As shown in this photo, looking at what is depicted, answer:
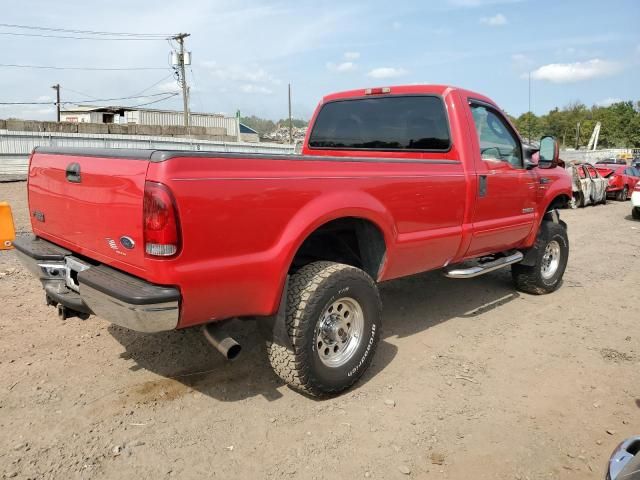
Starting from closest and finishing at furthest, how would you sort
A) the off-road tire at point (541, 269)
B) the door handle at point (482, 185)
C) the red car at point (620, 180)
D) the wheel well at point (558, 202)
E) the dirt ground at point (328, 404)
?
the dirt ground at point (328, 404), the door handle at point (482, 185), the off-road tire at point (541, 269), the wheel well at point (558, 202), the red car at point (620, 180)

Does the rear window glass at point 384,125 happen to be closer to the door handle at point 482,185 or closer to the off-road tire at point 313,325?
the door handle at point 482,185

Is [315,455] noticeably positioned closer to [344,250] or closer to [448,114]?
[344,250]

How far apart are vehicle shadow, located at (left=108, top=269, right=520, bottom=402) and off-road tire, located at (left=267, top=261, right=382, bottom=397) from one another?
337 mm

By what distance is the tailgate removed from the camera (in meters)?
2.57

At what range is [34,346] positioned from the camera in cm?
392

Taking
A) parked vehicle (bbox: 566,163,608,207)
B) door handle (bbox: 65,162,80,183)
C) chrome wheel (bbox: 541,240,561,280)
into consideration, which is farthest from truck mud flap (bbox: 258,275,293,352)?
parked vehicle (bbox: 566,163,608,207)

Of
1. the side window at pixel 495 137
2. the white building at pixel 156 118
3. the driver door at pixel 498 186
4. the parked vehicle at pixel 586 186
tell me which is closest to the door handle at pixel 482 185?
the driver door at pixel 498 186

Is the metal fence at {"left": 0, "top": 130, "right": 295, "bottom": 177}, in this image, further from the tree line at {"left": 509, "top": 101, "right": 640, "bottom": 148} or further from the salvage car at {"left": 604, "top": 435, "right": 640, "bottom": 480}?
the tree line at {"left": 509, "top": 101, "right": 640, "bottom": 148}

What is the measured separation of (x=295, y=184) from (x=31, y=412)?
6.91 ft

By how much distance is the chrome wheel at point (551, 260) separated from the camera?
589cm

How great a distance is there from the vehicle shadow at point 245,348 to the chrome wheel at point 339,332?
35 cm

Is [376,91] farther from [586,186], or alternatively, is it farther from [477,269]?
[586,186]

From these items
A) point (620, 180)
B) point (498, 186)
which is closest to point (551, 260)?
point (498, 186)

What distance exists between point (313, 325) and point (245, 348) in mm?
1225
